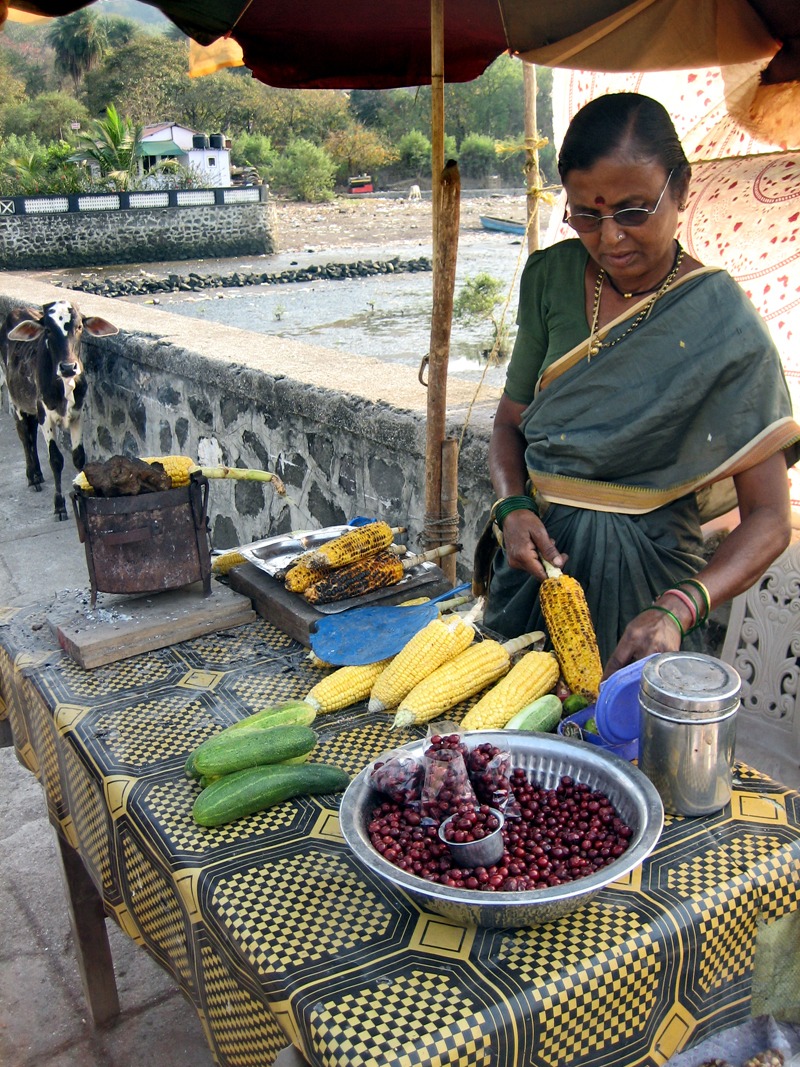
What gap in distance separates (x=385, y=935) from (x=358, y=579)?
129 cm

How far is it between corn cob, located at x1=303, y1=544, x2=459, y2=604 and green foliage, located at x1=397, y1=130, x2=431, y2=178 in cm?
5751

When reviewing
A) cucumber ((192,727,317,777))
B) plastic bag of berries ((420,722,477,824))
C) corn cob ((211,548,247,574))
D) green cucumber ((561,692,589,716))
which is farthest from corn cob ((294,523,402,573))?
plastic bag of berries ((420,722,477,824))

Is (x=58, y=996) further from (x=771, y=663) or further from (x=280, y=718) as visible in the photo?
(x=771, y=663)

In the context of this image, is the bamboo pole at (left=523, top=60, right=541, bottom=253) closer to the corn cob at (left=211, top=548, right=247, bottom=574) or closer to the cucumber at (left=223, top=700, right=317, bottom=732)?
the corn cob at (left=211, top=548, right=247, bottom=574)

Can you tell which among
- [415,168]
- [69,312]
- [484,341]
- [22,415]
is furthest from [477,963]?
[415,168]

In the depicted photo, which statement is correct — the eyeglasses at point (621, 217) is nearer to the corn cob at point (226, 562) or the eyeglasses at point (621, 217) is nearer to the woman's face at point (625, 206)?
the woman's face at point (625, 206)

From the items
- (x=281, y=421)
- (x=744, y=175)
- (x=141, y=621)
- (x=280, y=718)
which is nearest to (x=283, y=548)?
(x=141, y=621)

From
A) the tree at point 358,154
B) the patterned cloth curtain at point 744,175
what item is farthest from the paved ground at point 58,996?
the tree at point 358,154

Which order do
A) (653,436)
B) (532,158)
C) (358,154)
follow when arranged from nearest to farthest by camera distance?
(653,436) → (532,158) → (358,154)

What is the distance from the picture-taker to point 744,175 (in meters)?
3.28

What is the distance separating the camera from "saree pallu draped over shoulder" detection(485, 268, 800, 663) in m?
2.15

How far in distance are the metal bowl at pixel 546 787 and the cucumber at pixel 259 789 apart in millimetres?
202

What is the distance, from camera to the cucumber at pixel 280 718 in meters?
2.00

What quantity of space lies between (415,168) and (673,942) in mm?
61810
